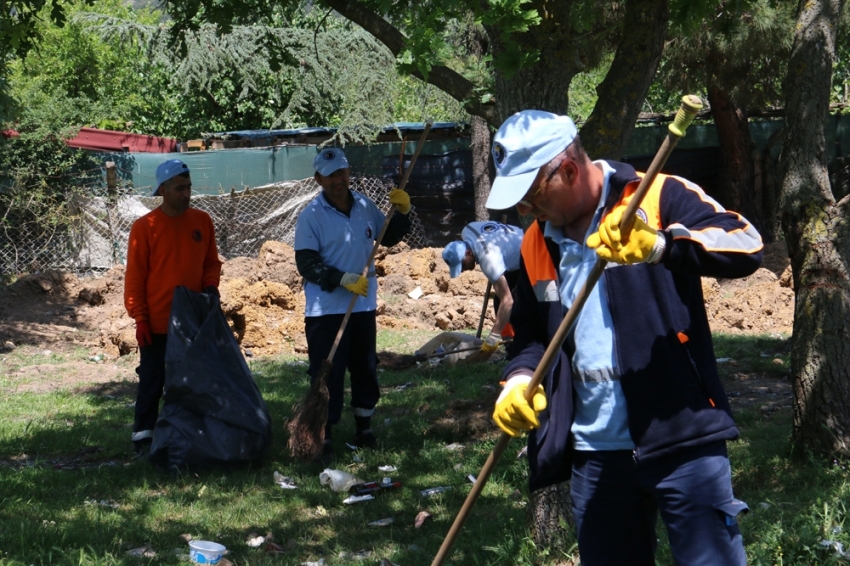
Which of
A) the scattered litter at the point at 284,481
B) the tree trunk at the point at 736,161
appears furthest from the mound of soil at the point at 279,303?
the scattered litter at the point at 284,481

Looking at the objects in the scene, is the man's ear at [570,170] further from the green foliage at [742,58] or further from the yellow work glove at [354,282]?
the green foliage at [742,58]

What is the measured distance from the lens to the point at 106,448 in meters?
5.97

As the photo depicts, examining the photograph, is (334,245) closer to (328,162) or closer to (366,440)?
(328,162)

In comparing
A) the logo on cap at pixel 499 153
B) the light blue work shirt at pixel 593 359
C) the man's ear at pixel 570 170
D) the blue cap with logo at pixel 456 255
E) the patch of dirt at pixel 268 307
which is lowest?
the patch of dirt at pixel 268 307

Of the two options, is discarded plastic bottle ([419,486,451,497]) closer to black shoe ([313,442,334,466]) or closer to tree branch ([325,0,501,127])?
black shoe ([313,442,334,466])

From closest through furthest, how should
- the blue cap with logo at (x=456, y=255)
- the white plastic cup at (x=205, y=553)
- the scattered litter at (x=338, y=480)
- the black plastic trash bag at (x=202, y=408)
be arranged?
the white plastic cup at (x=205, y=553)
the scattered litter at (x=338, y=480)
the black plastic trash bag at (x=202, y=408)
the blue cap with logo at (x=456, y=255)

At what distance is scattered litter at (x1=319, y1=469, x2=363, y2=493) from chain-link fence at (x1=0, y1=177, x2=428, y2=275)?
9505 millimetres

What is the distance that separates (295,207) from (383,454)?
974cm

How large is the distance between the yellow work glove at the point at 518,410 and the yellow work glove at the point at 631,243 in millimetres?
495

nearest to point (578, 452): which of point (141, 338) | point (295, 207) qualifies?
point (141, 338)

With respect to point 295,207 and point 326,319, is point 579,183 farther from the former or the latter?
point 295,207

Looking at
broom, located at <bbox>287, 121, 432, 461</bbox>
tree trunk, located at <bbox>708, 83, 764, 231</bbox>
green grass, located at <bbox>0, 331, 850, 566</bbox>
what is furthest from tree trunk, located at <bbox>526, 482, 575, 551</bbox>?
tree trunk, located at <bbox>708, 83, 764, 231</bbox>

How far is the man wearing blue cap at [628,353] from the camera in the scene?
87.7 inches

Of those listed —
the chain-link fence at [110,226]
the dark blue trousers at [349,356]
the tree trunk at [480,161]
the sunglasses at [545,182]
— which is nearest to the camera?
the sunglasses at [545,182]
